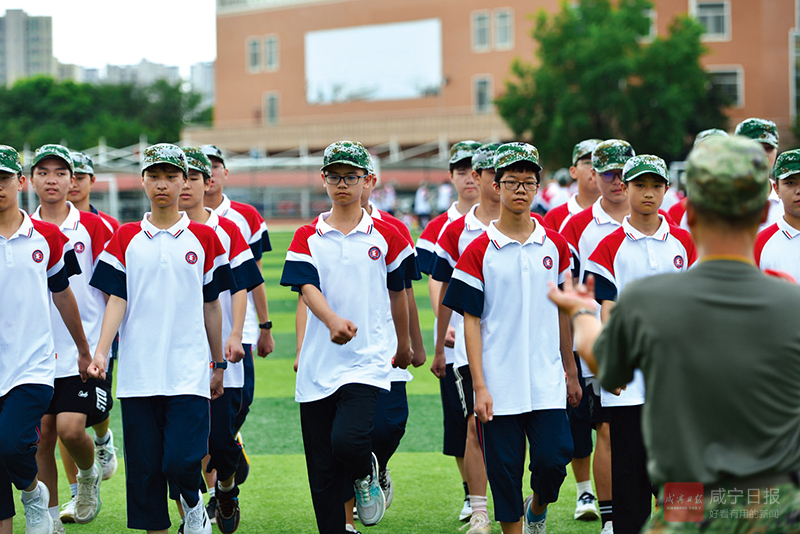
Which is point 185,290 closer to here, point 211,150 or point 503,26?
point 211,150

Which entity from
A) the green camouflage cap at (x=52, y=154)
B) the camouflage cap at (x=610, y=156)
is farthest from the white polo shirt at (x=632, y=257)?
the green camouflage cap at (x=52, y=154)

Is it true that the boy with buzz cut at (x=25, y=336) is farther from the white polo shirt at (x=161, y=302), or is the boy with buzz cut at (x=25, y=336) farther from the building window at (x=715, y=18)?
the building window at (x=715, y=18)

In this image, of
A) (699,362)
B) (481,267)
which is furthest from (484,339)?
(699,362)

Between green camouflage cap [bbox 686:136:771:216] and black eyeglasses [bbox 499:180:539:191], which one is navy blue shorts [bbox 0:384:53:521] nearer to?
black eyeglasses [bbox 499:180:539:191]

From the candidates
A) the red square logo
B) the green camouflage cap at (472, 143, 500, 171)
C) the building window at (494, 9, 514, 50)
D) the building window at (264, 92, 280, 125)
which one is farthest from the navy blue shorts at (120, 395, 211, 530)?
the building window at (264, 92, 280, 125)

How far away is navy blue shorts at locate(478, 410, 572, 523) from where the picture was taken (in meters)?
5.17

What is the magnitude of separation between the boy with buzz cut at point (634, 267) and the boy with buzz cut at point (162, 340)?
2192 millimetres

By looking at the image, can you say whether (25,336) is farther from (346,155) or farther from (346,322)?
(346,155)

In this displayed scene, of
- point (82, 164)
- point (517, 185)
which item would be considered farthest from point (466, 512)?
point (82, 164)

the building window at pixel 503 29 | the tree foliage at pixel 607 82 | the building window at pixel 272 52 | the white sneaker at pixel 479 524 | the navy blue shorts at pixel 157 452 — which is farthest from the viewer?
the building window at pixel 272 52

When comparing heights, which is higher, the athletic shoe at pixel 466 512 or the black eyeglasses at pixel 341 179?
the black eyeglasses at pixel 341 179

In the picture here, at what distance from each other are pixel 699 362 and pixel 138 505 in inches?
134

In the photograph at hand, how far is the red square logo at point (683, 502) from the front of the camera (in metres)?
2.88

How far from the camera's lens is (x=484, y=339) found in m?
5.34
